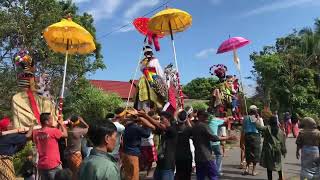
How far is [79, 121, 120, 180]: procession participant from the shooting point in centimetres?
396

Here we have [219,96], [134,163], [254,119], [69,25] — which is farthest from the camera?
[219,96]

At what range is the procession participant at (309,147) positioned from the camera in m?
9.81

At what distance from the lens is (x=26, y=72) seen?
30.0 ft

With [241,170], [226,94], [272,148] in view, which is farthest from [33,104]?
[226,94]

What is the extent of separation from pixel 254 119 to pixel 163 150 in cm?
432

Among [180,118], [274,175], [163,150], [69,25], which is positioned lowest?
[274,175]

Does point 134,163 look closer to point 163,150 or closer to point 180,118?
point 163,150

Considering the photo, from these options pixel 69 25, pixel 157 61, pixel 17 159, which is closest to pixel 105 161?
pixel 69 25

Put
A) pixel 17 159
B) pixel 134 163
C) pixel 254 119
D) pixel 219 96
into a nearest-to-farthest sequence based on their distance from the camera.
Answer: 1. pixel 134 163
2. pixel 254 119
3. pixel 17 159
4. pixel 219 96

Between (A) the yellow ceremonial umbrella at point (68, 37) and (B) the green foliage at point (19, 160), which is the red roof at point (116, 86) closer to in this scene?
(B) the green foliage at point (19, 160)

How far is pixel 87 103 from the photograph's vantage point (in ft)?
77.4

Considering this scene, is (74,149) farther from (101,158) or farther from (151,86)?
(151,86)

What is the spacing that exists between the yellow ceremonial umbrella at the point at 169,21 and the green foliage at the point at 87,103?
421 inches

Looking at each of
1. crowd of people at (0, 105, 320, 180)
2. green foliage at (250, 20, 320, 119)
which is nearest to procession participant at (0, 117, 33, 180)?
crowd of people at (0, 105, 320, 180)
